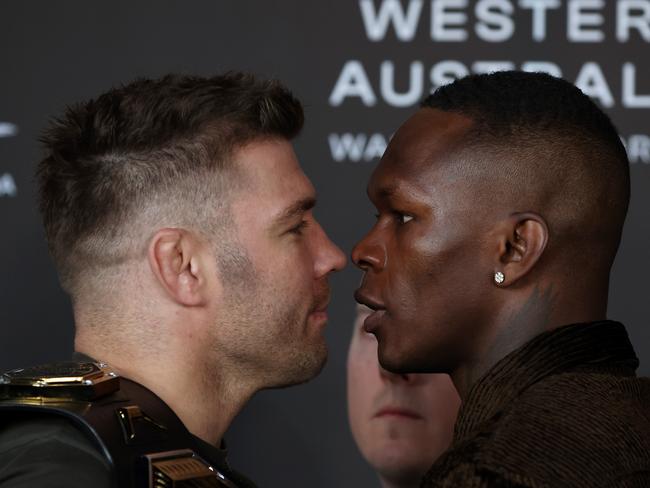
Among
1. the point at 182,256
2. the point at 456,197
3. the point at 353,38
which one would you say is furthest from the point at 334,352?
the point at 456,197

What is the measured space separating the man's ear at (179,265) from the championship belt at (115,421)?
0.18 m

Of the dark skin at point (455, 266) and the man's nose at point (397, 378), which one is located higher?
the dark skin at point (455, 266)

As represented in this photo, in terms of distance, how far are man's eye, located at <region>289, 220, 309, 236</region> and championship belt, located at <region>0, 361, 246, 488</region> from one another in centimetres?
40

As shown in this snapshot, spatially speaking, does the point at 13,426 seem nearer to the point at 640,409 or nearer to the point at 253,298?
the point at 253,298

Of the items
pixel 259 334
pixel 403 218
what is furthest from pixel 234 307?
pixel 403 218

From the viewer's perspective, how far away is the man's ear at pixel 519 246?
56.9 inches

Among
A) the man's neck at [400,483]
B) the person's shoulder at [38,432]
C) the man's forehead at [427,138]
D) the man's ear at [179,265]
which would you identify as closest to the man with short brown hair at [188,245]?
the man's ear at [179,265]

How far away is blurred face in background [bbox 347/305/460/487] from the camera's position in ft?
7.43

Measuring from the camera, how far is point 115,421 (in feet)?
4.57

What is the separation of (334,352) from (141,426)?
102 cm

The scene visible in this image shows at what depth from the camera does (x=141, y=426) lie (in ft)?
4.67

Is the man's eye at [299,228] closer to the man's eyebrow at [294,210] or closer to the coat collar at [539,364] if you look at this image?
the man's eyebrow at [294,210]

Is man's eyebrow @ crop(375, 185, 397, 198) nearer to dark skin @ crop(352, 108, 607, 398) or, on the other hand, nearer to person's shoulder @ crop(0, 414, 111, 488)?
dark skin @ crop(352, 108, 607, 398)

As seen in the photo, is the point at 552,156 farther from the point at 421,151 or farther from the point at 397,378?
the point at 397,378
